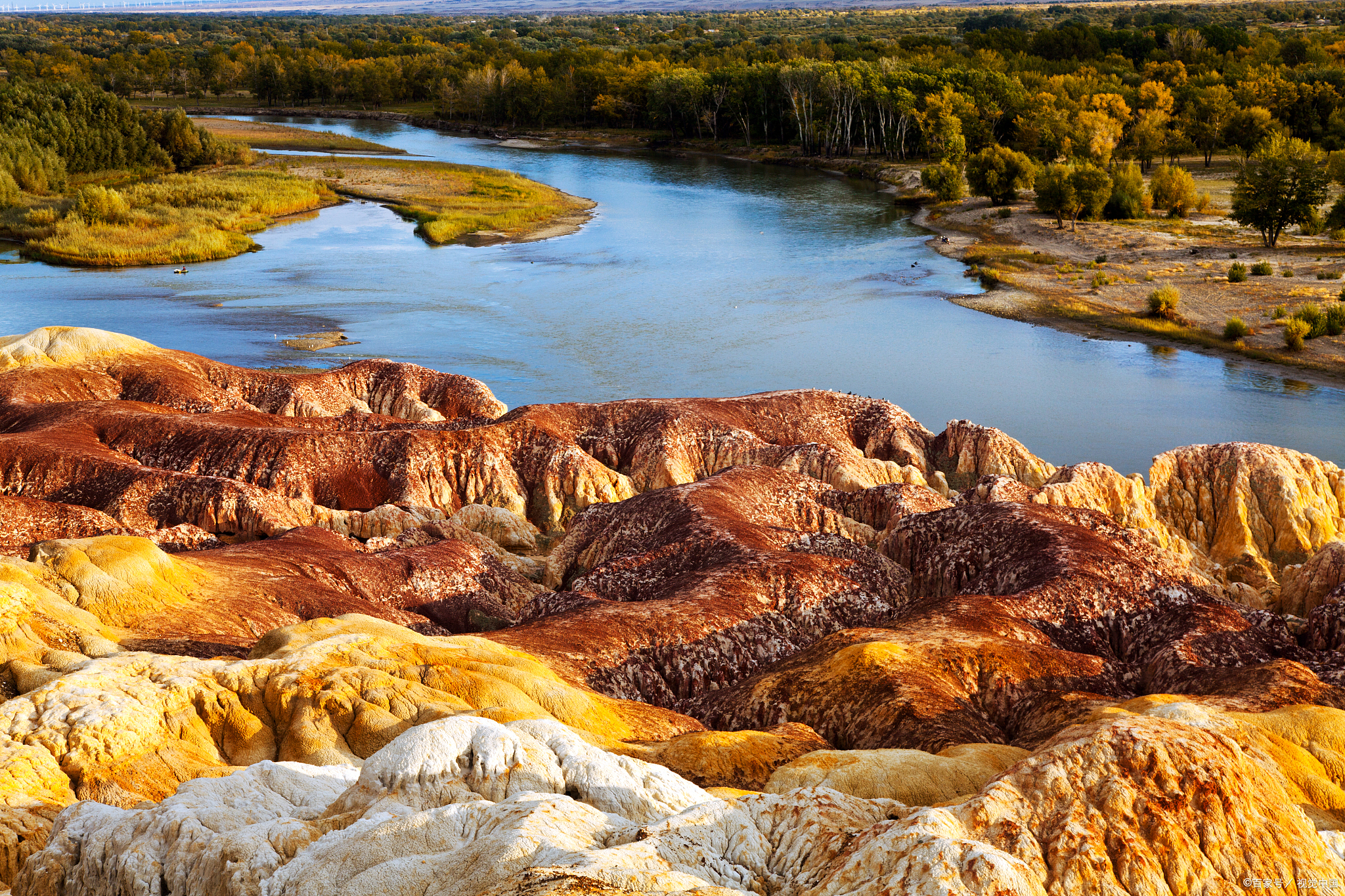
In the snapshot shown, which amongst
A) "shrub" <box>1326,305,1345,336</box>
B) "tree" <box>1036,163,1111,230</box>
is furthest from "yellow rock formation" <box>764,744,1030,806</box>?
"tree" <box>1036,163,1111,230</box>

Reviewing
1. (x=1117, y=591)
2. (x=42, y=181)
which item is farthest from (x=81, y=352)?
(x=42, y=181)

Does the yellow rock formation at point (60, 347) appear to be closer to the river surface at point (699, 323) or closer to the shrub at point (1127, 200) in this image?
the river surface at point (699, 323)

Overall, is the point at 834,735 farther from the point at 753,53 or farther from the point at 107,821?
the point at 753,53

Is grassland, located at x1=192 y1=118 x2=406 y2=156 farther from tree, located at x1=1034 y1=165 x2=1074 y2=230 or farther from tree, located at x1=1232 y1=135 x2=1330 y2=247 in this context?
tree, located at x1=1232 y1=135 x2=1330 y2=247

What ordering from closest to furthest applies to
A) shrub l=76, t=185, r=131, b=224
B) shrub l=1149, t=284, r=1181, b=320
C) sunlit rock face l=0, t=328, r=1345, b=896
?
sunlit rock face l=0, t=328, r=1345, b=896, shrub l=1149, t=284, r=1181, b=320, shrub l=76, t=185, r=131, b=224

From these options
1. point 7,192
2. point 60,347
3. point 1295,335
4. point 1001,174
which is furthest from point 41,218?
point 1295,335

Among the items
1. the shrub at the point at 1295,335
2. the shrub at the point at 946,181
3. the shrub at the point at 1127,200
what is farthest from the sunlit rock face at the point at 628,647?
the shrub at the point at 946,181
